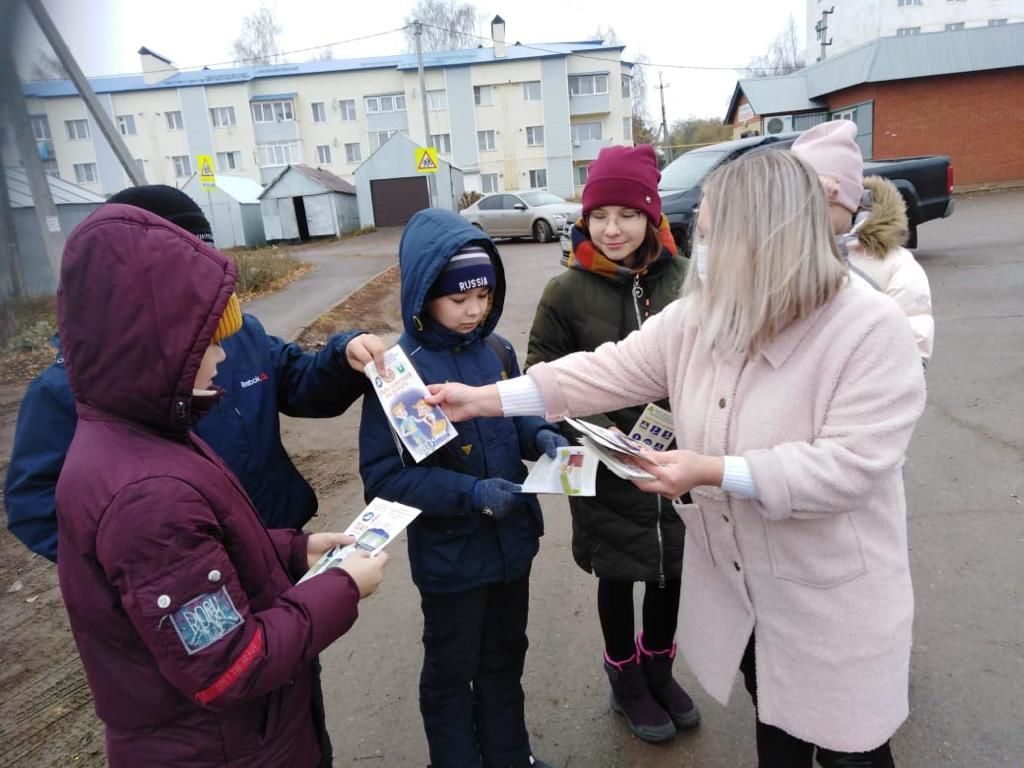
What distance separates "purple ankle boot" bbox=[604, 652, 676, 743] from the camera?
2.49 meters

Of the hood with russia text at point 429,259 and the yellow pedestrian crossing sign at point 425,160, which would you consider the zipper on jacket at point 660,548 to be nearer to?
the hood with russia text at point 429,259

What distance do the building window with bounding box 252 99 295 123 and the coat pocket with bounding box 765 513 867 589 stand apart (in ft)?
159

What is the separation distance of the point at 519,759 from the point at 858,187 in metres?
2.24

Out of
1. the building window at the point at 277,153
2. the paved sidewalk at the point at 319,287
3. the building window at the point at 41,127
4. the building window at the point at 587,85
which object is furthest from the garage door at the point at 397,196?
the building window at the point at 41,127

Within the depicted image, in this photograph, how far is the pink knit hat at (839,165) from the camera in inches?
90.6

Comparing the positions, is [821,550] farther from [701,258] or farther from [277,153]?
[277,153]

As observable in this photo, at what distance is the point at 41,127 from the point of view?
1232 centimetres

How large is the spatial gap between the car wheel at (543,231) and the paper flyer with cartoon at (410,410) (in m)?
17.8

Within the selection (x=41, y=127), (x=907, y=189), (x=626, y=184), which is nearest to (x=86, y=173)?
(x=41, y=127)

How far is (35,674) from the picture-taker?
2.99 m

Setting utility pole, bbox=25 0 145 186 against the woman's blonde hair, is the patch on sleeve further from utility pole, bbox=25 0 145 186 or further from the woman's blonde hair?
utility pole, bbox=25 0 145 186

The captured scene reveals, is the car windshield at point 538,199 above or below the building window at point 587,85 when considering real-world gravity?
below

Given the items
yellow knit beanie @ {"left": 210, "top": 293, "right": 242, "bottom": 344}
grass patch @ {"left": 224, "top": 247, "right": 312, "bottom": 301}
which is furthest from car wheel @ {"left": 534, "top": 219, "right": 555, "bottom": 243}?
Answer: yellow knit beanie @ {"left": 210, "top": 293, "right": 242, "bottom": 344}

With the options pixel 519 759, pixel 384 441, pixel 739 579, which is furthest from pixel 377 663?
pixel 739 579
